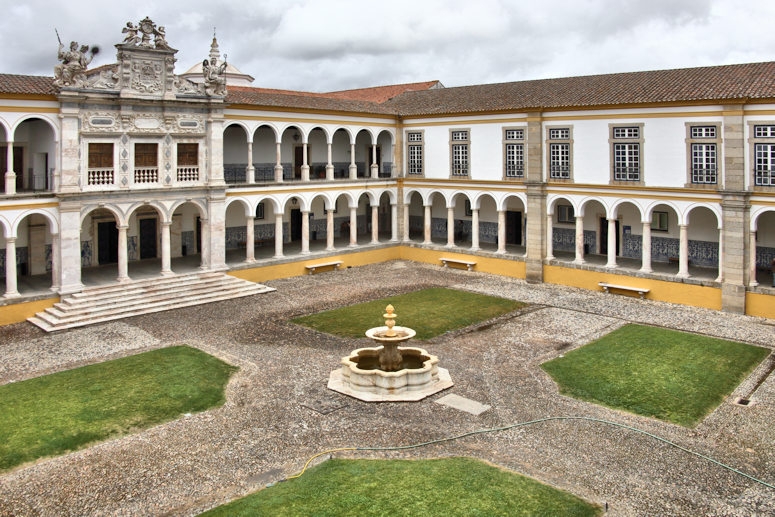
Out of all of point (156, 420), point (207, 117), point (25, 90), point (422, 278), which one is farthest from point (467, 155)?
point (156, 420)

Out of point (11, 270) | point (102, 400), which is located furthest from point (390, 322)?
point (11, 270)

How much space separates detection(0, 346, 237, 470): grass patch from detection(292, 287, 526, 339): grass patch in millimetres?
4077

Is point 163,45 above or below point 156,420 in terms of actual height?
above

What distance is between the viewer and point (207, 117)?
22.5 metres

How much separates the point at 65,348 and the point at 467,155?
1679cm

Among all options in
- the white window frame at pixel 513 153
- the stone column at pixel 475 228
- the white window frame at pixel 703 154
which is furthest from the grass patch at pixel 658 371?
the stone column at pixel 475 228

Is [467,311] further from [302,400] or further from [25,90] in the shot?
[25,90]

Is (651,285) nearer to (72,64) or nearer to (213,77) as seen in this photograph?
(213,77)

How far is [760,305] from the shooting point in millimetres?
19328

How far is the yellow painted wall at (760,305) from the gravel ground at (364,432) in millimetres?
1166

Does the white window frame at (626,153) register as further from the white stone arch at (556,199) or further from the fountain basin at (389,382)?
the fountain basin at (389,382)

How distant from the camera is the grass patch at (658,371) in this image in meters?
12.5

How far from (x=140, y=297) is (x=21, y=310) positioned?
3.14 metres

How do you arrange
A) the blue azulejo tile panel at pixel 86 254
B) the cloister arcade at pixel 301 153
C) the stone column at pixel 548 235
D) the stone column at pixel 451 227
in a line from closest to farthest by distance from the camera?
1. the blue azulejo tile panel at pixel 86 254
2. the stone column at pixel 548 235
3. the cloister arcade at pixel 301 153
4. the stone column at pixel 451 227
